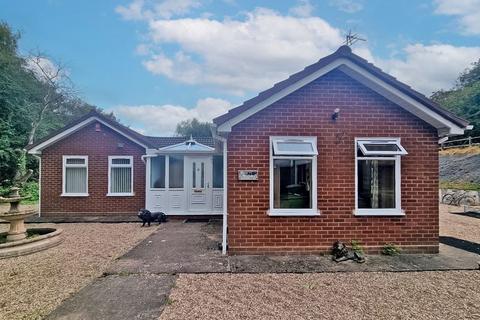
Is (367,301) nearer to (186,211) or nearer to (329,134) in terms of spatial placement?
(329,134)

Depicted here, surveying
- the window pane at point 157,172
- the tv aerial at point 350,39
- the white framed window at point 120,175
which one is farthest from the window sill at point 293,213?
the white framed window at point 120,175

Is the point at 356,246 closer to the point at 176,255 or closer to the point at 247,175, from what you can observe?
the point at 247,175

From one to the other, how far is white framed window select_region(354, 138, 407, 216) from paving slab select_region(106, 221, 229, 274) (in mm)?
3815

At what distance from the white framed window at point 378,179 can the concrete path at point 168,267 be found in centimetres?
118

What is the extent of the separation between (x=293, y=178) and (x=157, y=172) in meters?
8.42

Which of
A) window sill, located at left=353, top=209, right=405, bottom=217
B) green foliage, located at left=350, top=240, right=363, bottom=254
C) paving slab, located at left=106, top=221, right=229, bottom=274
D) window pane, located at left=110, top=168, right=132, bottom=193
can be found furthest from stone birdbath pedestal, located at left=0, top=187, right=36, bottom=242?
window sill, located at left=353, top=209, right=405, bottom=217

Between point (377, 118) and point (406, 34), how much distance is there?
10.7 metres

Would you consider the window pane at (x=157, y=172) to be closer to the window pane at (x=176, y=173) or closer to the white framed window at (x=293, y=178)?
the window pane at (x=176, y=173)

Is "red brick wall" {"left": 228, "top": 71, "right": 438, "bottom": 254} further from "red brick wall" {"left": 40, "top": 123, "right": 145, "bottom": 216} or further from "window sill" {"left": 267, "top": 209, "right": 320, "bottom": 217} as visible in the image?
"red brick wall" {"left": 40, "top": 123, "right": 145, "bottom": 216}

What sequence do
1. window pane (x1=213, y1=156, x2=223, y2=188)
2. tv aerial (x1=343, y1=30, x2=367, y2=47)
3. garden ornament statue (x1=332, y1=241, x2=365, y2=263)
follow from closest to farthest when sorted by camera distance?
garden ornament statue (x1=332, y1=241, x2=365, y2=263) → tv aerial (x1=343, y1=30, x2=367, y2=47) → window pane (x1=213, y1=156, x2=223, y2=188)

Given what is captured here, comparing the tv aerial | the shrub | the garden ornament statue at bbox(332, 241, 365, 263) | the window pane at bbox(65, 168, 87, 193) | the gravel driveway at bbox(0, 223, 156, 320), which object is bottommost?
the gravel driveway at bbox(0, 223, 156, 320)

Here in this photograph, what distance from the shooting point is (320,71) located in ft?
24.2

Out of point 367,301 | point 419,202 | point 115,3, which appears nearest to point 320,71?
point 419,202

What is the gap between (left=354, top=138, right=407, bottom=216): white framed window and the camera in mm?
7465
